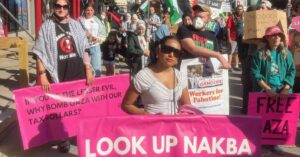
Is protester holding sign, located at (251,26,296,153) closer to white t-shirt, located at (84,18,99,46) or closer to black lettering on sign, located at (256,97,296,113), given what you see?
black lettering on sign, located at (256,97,296,113)

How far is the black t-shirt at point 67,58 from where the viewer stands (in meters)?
5.36

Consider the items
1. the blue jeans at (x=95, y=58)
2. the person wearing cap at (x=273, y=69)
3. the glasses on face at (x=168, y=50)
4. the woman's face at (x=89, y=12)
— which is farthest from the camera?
the woman's face at (x=89, y=12)

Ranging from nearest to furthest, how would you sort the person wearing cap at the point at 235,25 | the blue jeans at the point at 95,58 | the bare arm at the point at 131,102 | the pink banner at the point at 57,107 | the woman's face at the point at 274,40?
the bare arm at the point at 131,102 → the pink banner at the point at 57,107 → the woman's face at the point at 274,40 → the blue jeans at the point at 95,58 → the person wearing cap at the point at 235,25

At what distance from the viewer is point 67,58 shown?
545 centimetres

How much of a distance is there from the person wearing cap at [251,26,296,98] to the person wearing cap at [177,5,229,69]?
571 millimetres

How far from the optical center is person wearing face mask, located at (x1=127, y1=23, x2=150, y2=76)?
962 centimetres

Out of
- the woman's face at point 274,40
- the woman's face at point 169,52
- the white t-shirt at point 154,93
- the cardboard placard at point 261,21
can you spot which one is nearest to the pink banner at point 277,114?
the woman's face at point 274,40

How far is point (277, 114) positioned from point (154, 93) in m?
2.27

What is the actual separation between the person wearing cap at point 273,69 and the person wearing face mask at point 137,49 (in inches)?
170

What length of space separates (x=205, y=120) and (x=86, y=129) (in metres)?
0.82

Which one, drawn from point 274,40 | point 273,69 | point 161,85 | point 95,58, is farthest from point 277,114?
point 95,58

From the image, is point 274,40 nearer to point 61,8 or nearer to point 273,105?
point 273,105

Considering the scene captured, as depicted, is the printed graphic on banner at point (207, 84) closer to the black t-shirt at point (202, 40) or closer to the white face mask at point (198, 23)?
the black t-shirt at point (202, 40)

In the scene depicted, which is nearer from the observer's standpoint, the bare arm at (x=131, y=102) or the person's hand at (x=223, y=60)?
the bare arm at (x=131, y=102)
